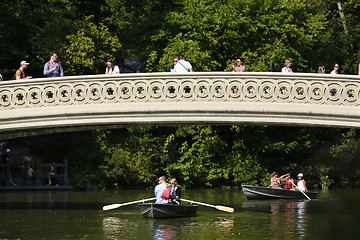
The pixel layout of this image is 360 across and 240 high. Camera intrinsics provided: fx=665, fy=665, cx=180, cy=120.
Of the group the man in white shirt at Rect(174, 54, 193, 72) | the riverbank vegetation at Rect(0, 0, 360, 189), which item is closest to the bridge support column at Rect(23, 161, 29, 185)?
the riverbank vegetation at Rect(0, 0, 360, 189)

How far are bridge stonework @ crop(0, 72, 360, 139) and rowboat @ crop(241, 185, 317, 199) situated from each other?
35.4ft

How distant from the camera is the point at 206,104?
50.6ft

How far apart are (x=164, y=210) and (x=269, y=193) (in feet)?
29.7

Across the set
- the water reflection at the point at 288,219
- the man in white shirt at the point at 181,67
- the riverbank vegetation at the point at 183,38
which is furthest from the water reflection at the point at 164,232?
the riverbank vegetation at the point at 183,38

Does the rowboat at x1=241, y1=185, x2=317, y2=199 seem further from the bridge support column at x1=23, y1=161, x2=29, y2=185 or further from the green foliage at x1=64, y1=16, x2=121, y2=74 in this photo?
the bridge support column at x1=23, y1=161, x2=29, y2=185

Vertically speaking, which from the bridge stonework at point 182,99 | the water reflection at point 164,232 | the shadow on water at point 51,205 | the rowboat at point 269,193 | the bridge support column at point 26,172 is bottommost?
the water reflection at point 164,232

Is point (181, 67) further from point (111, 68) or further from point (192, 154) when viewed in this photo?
point (192, 154)

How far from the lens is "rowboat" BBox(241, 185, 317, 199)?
26.1 meters

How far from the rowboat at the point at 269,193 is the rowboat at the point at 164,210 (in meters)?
7.55

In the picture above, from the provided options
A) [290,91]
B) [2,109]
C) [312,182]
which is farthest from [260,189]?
[2,109]

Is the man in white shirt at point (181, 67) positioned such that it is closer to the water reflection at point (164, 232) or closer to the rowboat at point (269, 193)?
the water reflection at point (164, 232)

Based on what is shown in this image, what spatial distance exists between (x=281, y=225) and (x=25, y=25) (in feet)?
66.7

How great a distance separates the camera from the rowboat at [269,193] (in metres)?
26.1

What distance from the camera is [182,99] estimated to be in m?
15.4
